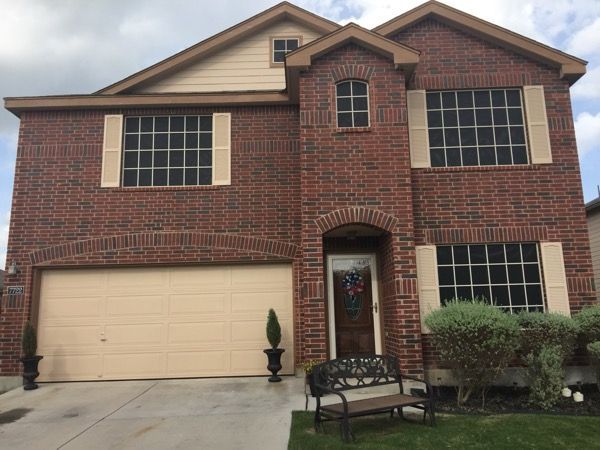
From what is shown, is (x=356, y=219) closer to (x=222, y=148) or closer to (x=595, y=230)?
(x=222, y=148)

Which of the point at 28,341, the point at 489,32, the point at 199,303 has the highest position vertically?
the point at 489,32

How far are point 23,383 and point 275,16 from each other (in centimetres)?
890

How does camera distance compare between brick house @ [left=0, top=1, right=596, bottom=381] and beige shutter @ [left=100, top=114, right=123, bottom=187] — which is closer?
brick house @ [left=0, top=1, right=596, bottom=381]

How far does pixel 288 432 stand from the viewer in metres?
5.58

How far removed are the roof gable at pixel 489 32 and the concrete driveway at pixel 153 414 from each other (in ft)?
22.8

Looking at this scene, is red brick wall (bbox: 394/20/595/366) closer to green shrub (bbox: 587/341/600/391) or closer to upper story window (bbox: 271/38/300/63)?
green shrub (bbox: 587/341/600/391)

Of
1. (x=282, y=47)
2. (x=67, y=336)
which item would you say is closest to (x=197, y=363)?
(x=67, y=336)

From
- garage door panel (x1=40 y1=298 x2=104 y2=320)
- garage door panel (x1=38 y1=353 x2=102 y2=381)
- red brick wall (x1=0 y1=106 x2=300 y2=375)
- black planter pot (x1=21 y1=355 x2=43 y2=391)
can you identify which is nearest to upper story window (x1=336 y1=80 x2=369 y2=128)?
red brick wall (x1=0 y1=106 x2=300 y2=375)

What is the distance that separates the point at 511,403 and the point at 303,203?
429cm

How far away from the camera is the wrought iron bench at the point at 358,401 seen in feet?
17.3

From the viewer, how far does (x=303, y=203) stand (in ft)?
26.8

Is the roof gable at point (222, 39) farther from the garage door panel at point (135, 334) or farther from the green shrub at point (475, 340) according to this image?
the green shrub at point (475, 340)

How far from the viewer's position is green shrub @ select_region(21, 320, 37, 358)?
27.5 ft

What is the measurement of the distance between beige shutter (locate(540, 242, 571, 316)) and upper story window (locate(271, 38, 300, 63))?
21.7ft
